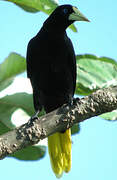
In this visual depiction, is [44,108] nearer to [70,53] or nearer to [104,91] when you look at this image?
[70,53]

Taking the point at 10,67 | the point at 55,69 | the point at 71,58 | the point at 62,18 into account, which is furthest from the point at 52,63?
the point at 10,67

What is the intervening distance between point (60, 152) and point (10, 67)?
1.10 meters

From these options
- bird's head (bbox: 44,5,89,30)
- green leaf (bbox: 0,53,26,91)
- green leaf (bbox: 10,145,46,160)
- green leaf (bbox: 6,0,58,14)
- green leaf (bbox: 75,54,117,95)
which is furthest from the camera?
bird's head (bbox: 44,5,89,30)

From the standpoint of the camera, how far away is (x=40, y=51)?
10.1ft

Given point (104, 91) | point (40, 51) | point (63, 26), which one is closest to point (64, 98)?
point (40, 51)

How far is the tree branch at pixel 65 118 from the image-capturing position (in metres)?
2.00

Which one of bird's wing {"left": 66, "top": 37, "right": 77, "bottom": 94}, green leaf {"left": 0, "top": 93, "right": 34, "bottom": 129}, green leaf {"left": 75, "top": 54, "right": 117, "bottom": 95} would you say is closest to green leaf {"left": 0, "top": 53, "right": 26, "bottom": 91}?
green leaf {"left": 0, "top": 93, "right": 34, "bottom": 129}

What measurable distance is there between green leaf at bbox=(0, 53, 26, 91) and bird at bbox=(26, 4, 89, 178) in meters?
0.58

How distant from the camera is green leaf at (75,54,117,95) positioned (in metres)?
2.56

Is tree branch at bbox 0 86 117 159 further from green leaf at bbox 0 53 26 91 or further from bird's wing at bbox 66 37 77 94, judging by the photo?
bird's wing at bbox 66 37 77 94

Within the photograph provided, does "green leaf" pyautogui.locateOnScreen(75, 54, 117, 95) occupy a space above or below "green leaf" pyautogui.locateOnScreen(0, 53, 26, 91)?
A: below

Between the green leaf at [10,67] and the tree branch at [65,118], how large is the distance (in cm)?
48

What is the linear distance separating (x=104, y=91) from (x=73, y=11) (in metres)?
1.30

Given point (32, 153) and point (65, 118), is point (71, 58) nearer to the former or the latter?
point (32, 153)
